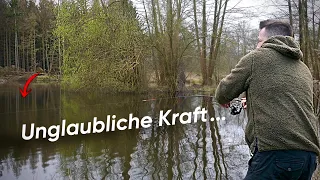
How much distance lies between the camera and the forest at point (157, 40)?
13.8 meters

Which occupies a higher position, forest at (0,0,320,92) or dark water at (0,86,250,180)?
forest at (0,0,320,92)

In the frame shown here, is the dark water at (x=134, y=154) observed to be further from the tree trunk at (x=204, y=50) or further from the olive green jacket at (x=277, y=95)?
the tree trunk at (x=204, y=50)

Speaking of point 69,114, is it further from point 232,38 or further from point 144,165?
point 232,38

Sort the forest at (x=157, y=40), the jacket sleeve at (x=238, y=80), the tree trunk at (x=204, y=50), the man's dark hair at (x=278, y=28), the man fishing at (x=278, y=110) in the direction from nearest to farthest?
1. the man fishing at (x=278, y=110)
2. the jacket sleeve at (x=238, y=80)
3. the man's dark hair at (x=278, y=28)
4. the forest at (x=157, y=40)
5. the tree trunk at (x=204, y=50)

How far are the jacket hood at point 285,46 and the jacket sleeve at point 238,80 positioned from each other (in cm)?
14

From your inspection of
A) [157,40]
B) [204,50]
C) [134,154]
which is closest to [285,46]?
[134,154]

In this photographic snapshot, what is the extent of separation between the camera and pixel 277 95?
5.94ft

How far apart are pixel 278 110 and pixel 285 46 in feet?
1.17

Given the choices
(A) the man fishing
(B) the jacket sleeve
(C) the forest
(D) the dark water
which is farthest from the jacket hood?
(C) the forest

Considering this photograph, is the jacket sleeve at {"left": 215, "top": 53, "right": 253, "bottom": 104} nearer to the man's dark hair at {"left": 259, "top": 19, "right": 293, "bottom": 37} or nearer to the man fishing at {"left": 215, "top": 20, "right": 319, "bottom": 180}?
the man fishing at {"left": 215, "top": 20, "right": 319, "bottom": 180}

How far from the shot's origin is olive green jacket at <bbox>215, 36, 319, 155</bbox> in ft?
5.83

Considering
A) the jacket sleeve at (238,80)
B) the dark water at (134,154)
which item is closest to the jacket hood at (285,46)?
the jacket sleeve at (238,80)

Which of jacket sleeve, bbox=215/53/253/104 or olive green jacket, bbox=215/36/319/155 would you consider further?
jacket sleeve, bbox=215/53/253/104

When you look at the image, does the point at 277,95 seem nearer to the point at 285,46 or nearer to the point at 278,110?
the point at 278,110
